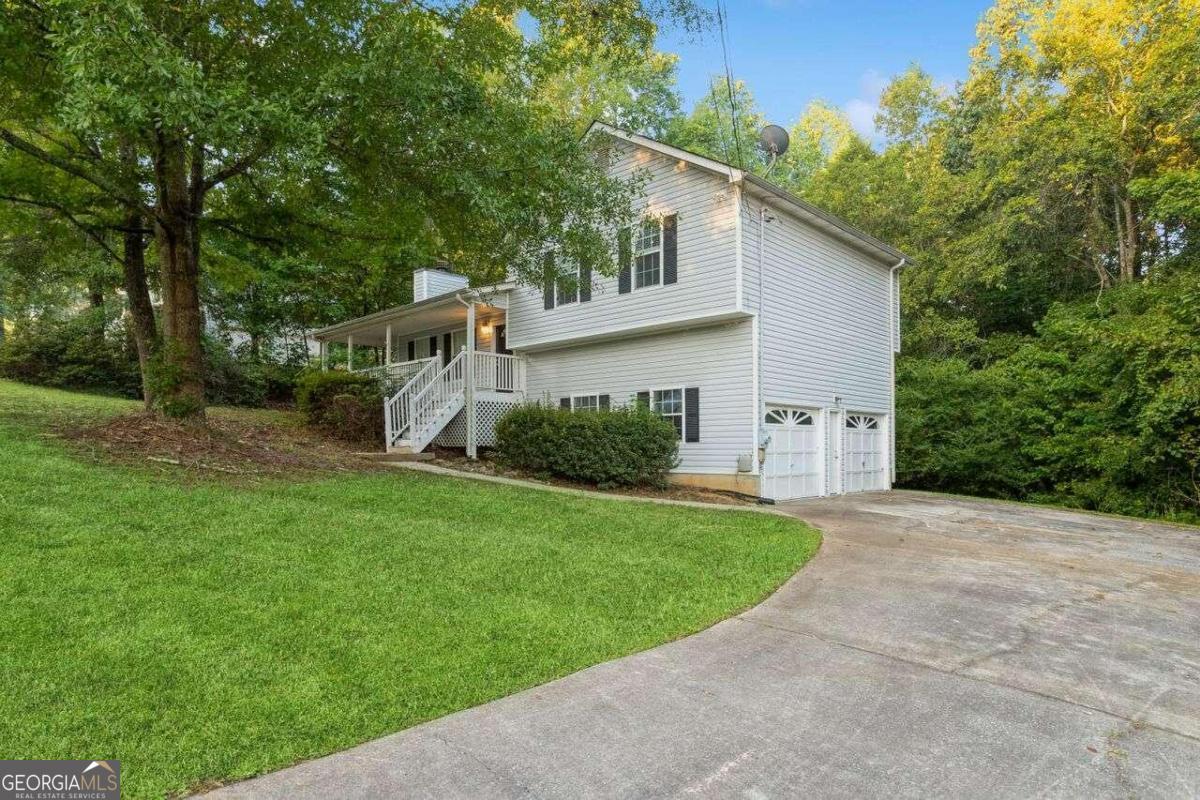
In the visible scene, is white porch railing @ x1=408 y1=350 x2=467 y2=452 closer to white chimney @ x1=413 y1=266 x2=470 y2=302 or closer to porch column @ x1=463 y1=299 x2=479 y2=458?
porch column @ x1=463 y1=299 x2=479 y2=458

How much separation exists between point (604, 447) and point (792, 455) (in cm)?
381

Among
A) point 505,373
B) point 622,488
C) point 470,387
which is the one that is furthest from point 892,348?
point 470,387

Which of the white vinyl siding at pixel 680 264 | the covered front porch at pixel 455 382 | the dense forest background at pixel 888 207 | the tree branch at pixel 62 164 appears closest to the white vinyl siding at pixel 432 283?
the covered front porch at pixel 455 382

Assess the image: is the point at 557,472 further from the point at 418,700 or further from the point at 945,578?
the point at 418,700

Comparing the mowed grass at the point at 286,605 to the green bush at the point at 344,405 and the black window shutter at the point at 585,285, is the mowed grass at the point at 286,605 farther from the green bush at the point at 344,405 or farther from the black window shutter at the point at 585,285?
the green bush at the point at 344,405

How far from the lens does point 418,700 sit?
3043 millimetres

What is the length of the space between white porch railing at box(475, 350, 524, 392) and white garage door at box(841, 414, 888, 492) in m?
7.43

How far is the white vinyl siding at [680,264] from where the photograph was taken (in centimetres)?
1134

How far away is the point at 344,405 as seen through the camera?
1465 centimetres

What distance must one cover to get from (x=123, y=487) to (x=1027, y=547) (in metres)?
9.92

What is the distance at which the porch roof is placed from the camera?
1452 centimetres

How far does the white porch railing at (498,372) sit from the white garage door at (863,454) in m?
7.43

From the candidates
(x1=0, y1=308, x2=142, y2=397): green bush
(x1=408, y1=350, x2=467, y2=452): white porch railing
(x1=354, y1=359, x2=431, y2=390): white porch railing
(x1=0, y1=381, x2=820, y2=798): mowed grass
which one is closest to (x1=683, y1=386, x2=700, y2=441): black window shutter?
(x1=0, y1=381, x2=820, y2=798): mowed grass

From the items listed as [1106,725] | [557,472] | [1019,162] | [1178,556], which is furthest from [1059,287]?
[1106,725]
